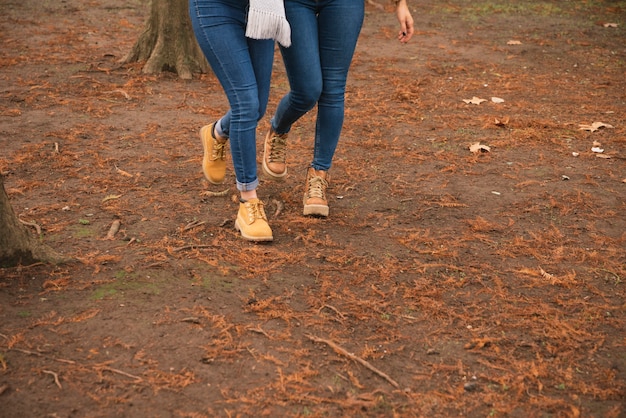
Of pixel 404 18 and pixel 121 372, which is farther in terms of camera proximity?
pixel 404 18

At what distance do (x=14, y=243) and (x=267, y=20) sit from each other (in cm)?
171

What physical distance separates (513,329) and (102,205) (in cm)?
269

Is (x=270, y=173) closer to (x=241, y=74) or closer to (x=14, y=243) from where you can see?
(x=241, y=74)

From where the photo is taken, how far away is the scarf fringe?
3.55 meters

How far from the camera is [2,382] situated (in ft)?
9.04

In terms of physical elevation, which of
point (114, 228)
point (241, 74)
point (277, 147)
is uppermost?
point (241, 74)

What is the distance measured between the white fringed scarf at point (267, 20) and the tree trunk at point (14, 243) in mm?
1468

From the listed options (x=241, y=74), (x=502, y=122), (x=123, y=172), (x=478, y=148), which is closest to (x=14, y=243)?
(x=241, y=74)

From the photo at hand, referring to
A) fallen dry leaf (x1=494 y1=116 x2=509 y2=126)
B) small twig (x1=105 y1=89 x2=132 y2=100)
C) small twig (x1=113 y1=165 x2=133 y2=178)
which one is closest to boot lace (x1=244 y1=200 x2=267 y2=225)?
small twig (x1=113 y1=165 x2=133 y2=178)

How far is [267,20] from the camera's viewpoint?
3.55m

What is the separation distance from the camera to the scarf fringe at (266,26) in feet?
11.6

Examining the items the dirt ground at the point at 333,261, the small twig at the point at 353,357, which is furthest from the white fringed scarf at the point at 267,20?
the small twig at the point at 353,357

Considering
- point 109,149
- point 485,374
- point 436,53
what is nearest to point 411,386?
point 485,374

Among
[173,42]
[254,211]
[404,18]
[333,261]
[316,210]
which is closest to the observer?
[333,261]
